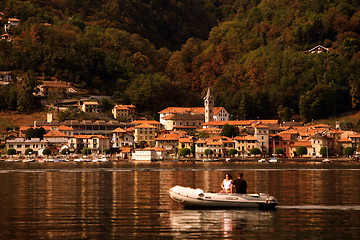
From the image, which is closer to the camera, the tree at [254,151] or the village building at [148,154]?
the village building at [148,154]

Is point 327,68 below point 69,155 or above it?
above

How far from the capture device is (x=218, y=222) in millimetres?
35062

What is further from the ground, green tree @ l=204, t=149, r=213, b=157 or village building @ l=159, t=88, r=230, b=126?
village building @ l=159, t=88, r=230, b=126

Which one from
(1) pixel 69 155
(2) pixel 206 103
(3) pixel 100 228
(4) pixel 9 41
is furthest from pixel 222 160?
(3) pixel 100 228

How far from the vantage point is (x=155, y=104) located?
180 m

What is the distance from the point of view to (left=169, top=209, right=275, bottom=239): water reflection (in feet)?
106

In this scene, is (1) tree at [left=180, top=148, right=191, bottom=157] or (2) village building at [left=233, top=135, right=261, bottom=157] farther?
(2) village building at [left=233, top=135, right=261, bottom=157]

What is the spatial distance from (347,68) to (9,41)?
81.0 m

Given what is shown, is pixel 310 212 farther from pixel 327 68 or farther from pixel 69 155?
pixel 327 68

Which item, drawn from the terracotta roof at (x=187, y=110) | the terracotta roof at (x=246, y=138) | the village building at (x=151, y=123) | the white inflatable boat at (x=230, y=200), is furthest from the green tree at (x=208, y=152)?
the white inflatable boat at (x=230, y=200)

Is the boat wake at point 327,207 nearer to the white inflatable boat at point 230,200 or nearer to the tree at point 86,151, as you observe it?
the white inflatable boat at point 230,200

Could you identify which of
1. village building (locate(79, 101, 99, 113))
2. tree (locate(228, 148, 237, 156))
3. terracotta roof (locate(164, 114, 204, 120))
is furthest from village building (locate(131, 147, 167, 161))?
village building (locate(79, 101, 99, 113))

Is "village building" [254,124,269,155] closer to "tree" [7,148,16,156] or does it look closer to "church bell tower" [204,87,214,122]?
"church bell tower" [204,87,214,122]

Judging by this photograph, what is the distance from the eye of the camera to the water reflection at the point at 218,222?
3228 cm
